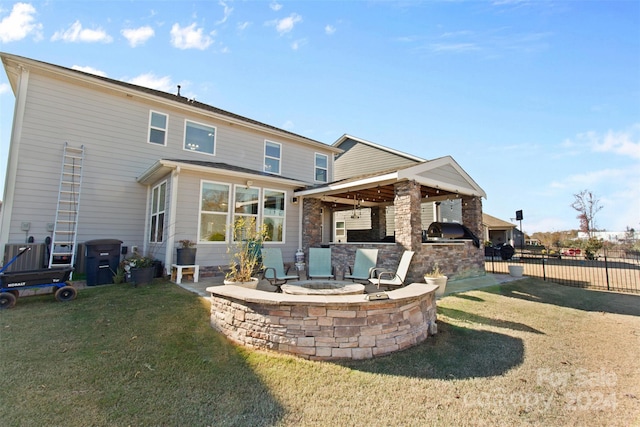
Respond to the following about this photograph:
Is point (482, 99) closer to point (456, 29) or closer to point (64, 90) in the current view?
point (456, 29)

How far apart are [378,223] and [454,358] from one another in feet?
38.0

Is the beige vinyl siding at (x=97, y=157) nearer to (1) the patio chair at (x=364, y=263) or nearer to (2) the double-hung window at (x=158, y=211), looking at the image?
(2) the double-hung window at (x=158, y=211)

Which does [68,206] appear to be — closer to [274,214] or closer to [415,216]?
[274,214]

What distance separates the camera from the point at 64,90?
8.19m

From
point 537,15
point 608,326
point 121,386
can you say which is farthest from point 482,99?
point 121,386

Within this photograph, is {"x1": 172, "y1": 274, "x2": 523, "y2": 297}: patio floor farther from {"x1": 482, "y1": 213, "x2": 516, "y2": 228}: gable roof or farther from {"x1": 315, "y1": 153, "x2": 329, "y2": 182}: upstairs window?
{"x1": 482, "y1": 213, "x2": 516, "y2": 228}: gable roof

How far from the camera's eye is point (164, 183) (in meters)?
8.22

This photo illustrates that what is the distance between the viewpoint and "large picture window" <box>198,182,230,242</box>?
8.03m

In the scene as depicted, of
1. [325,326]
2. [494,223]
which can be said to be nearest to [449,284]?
[325,326]

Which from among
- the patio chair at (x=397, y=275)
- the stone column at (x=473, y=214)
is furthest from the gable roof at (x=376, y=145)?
the patio chair at (x=397, y=275)

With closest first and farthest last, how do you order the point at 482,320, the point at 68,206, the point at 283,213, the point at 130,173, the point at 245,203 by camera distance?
the point at 482,320, the point at 68,206, the point at 245,203, the point at 130,173, the point at 283,213

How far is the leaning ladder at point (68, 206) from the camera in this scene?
24.8ft

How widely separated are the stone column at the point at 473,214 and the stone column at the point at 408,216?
383 centimetres

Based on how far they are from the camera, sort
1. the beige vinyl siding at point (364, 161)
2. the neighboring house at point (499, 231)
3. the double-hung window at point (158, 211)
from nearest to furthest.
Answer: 1. the double-hung window at point (158, 211)
2. the beige vinyl siding at point (364, 161)
3. the neighboring house at point (499, 231)
